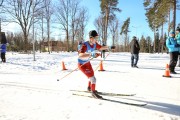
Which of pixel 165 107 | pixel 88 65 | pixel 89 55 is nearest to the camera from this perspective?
pixel 165 107

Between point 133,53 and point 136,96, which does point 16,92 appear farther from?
point 133,53

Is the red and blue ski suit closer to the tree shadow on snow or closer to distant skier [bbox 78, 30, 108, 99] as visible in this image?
distant skier [bbox 78, 30, 108, 99]

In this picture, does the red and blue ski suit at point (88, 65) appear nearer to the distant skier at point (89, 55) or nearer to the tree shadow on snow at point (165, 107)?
the distant skier at point (89, 55)

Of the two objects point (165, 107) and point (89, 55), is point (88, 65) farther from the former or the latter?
point (165, 107)

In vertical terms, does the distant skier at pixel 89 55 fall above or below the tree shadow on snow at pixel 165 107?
above

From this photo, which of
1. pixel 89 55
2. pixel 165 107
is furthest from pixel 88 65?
pixel 165 107

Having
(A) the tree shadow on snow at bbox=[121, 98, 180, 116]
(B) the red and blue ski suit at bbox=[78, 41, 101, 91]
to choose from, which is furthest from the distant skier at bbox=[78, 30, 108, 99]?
(A) the tree shadow on snow at bbox=[121, 98, 180, 116]

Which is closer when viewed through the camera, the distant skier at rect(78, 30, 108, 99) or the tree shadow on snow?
the tree shadow on snow

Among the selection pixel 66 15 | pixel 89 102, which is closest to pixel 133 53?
pixel 89 102

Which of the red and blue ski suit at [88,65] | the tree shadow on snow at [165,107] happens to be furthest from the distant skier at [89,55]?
the tree shadow on snow at [165,107]

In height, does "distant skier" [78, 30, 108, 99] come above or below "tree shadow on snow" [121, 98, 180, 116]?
above

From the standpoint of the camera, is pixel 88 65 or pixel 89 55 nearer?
pixel 89 55

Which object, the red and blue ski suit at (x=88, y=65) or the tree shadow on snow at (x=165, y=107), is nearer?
the tree shadow on snow at (x=165, y=107)

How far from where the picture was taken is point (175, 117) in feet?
14.5
